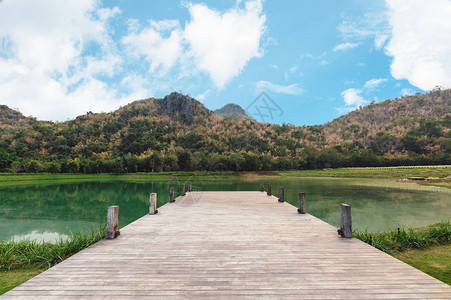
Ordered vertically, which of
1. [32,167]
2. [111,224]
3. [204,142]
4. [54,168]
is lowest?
[111,224]

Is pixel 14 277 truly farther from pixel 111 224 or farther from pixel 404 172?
pixel 404 172

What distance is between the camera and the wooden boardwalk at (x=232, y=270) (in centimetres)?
255

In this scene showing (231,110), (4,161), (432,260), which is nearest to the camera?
(432,260)

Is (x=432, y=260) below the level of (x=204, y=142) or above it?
below

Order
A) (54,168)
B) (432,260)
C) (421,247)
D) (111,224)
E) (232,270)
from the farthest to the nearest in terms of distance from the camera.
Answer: (54,168), (421,247), (111,224), (432,260), (232,270)

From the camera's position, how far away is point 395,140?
6656cm

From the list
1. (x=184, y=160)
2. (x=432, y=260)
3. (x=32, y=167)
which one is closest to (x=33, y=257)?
(x=432, y=260)

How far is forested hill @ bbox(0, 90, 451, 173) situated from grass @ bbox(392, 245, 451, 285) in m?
41.8

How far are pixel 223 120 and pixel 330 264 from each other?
97419 mm

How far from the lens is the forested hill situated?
46188mm

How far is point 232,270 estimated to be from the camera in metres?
3.12

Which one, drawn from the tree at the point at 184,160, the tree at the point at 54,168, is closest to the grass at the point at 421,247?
the tree at the point at 184,160

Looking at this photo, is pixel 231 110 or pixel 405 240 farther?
pixel 231 110

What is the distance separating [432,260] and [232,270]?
4.03m
